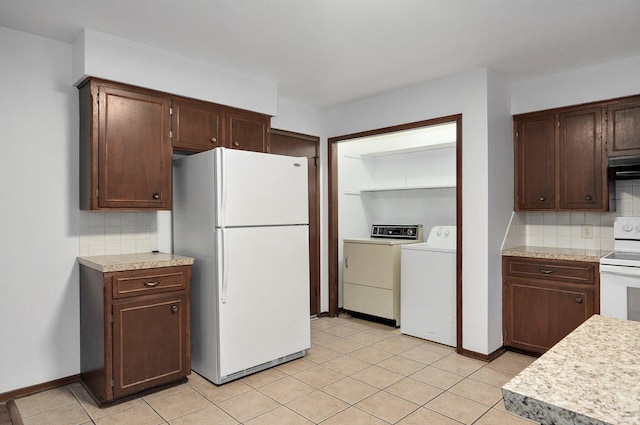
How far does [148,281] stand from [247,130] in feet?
5.14

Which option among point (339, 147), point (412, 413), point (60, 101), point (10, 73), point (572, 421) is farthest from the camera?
point (339, 147)

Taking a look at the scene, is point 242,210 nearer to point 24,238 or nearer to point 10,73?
point 24,238

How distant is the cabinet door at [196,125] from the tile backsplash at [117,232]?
0.65 metres

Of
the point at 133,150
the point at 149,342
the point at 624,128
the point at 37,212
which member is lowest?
the point at 149,342

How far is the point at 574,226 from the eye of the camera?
3.68 meters

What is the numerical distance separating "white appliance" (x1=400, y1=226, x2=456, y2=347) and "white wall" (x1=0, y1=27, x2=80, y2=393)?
2.83m

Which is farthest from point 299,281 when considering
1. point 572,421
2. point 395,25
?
point 572,421

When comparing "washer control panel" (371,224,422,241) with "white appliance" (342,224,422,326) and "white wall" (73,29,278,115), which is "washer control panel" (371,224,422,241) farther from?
"white wall" (73,29,278,115)

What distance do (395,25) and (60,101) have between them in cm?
238

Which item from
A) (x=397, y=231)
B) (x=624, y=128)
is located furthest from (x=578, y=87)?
(x=397, y=231)

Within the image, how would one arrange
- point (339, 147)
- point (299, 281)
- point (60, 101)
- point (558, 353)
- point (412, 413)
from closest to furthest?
point (558, 353), point (412, 413), point (60, 101), point (299, 281), point (339, 147)

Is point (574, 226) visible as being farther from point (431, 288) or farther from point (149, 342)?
point (149, 342)

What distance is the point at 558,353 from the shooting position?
100 cm

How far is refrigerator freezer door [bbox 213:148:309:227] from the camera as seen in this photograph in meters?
2.81
